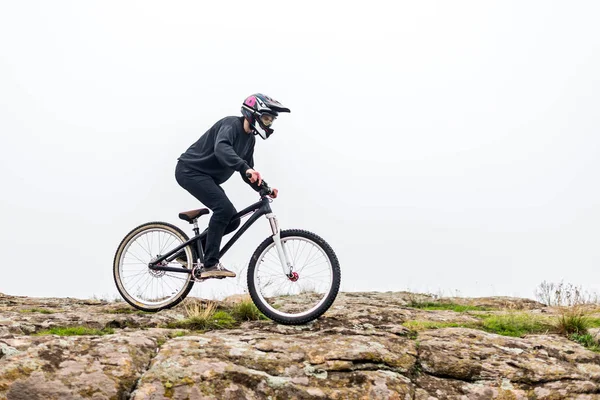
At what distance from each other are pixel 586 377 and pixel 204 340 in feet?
13.3

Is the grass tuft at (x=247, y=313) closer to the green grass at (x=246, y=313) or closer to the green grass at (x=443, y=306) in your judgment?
the green grass at (x=246, y=313)

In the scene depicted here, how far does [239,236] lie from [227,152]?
1.14 m

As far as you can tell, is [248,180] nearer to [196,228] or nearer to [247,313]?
[196,228]

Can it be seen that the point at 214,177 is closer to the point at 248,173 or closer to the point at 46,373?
the point at 248,173

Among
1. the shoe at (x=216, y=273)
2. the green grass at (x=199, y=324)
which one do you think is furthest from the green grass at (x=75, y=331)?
the shoe at (x=216, y=273)

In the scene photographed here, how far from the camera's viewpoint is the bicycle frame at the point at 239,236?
6805 millimetres

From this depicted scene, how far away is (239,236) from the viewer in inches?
285

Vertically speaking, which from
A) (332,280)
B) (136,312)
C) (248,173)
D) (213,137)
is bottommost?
(136,312)

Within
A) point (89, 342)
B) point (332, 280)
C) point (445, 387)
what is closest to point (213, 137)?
point (332, 280)

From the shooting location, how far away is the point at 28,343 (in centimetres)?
534

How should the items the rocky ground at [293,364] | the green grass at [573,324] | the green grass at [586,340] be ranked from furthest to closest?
the green grass at [573,324] < the green grass at [586,340] < the rocky ground at [293,364]

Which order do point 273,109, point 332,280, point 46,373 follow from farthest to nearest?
A: point 273,109
point 332,280
point 46,373

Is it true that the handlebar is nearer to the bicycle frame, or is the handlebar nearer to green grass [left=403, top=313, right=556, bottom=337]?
the bicycle frame

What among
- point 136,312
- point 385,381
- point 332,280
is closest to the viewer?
point 385,381
